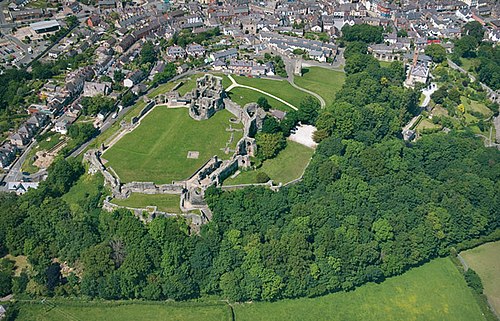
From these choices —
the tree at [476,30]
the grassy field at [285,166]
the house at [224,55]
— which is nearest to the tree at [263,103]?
the grassy field at [285,166]

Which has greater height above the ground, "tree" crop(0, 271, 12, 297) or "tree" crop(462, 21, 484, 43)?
"tree" crop(0, 271, 12, 297)

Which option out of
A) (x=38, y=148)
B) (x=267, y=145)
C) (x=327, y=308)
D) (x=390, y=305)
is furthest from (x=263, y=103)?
(x=390, y=305)

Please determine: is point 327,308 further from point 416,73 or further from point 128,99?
point 416,73

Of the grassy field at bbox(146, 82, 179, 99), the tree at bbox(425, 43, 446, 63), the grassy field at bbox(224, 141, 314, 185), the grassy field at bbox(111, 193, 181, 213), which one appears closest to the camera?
the grassy field at bbox(111, 193, 181, 213)

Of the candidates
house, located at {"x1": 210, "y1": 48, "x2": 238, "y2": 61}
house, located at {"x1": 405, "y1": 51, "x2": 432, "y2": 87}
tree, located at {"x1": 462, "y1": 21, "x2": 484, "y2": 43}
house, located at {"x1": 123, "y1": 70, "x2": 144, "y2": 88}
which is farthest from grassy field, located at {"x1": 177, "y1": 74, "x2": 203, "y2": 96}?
tree, located at {"x1": 462, "y1": 21, "x2": 484, "y2": 43}

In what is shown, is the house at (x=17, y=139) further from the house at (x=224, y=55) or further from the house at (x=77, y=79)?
the house at (x=224, y=55)

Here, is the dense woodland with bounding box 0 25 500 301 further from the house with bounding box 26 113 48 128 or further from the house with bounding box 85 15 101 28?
the house with bounding box 85 15 101 28
